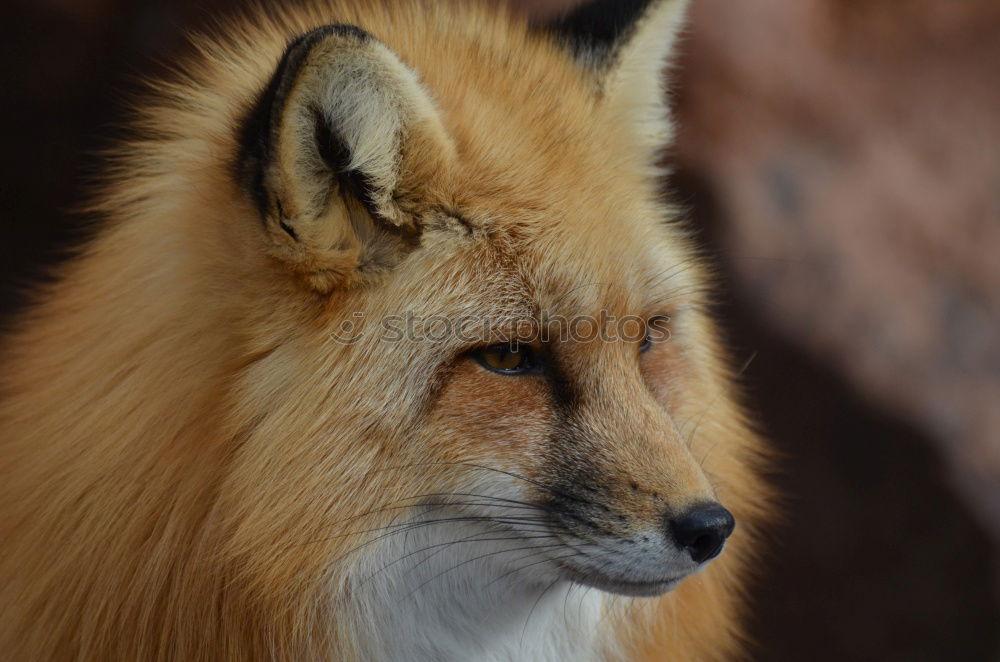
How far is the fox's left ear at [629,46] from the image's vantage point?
7.14ft

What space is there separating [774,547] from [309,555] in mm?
2505

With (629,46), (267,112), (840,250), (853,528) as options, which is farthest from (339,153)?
(853,528)

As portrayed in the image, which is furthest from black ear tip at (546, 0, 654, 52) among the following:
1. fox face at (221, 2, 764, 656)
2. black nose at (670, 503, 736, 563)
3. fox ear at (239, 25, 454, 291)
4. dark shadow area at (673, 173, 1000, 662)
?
dark shadow area at (673, 173, 1000, 662)

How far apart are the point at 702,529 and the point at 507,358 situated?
444mm

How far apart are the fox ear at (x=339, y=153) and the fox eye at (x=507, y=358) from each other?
0.76ft

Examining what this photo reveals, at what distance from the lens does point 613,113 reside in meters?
2.15

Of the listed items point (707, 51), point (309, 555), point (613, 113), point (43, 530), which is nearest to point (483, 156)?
point (613, 113)

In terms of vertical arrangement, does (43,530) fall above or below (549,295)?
below

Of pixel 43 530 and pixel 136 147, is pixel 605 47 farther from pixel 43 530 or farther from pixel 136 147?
pixel 43 530

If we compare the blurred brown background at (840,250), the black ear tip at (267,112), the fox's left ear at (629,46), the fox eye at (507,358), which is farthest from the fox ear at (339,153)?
the blurred brown background at (840,250)

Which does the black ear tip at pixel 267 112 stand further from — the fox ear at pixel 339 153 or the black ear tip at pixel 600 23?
the black ear tip at pixel 600 23

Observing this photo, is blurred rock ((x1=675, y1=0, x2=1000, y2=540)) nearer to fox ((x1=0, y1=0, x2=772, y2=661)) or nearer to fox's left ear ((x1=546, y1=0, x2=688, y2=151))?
fox's left ear ((x1=546, y1=0, x2=688, y2=151))

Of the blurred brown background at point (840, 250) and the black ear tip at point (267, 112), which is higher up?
the black ear tip at point (267, 112)

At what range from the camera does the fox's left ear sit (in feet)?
7.14
